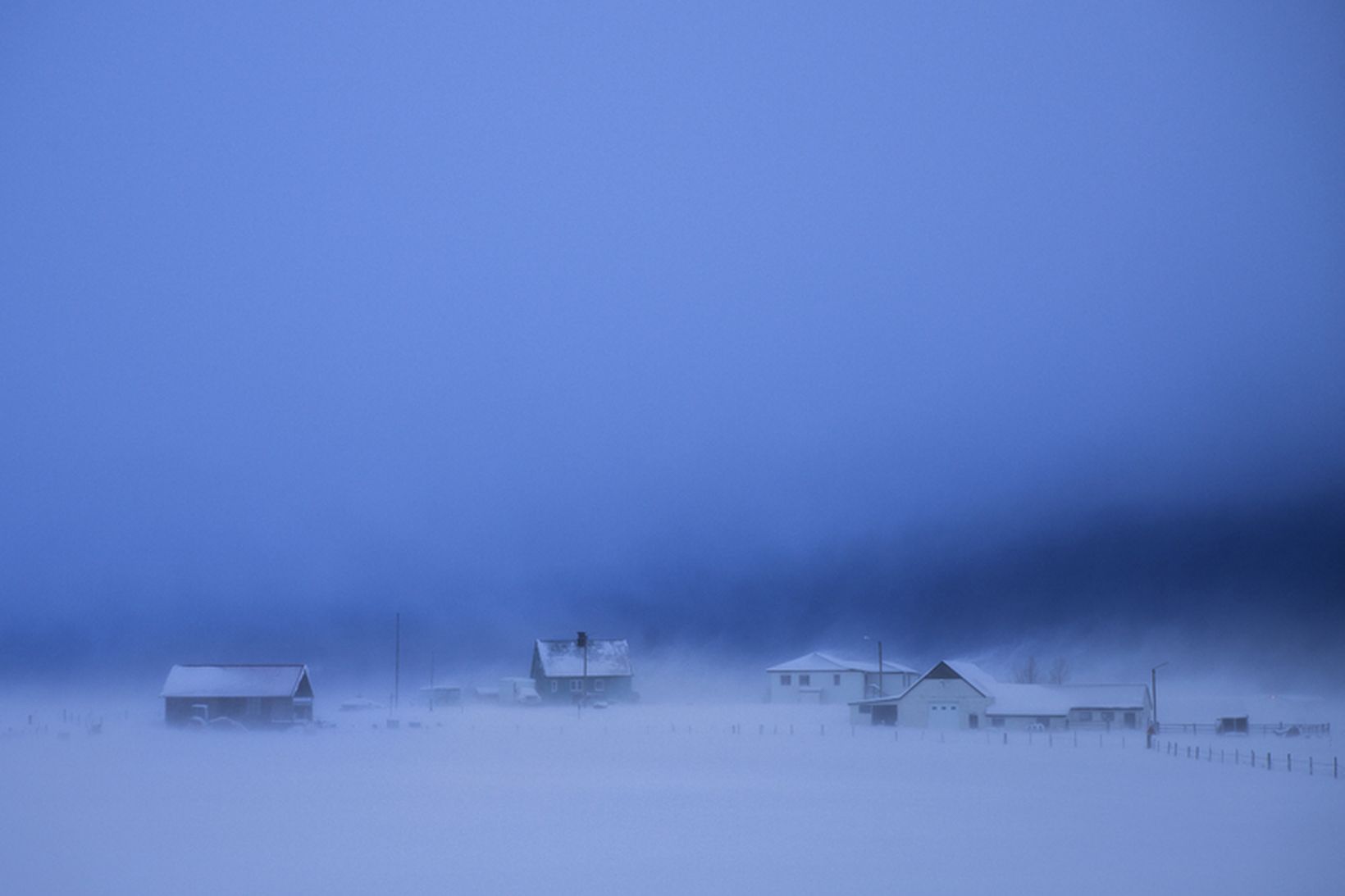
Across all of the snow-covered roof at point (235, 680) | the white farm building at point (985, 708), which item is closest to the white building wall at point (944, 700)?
the white farm building at point (985, 708)

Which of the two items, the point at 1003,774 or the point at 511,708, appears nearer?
the point at 1003,774

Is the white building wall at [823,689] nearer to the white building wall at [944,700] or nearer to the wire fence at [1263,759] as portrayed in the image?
the white building wall at [944,700]

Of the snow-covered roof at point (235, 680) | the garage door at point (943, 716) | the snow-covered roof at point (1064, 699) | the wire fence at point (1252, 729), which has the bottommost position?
the wire fence at point (1252, 729)

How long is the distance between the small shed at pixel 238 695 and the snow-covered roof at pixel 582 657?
67.4 ft

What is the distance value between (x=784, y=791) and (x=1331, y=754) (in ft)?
73.8

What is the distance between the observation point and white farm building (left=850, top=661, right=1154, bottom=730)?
5578 centimetres

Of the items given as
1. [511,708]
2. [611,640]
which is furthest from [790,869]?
[611,640]

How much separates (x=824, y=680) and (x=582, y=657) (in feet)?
47.2

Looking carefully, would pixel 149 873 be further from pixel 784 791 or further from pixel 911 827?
pixel 784 791

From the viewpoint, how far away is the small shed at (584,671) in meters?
73.1

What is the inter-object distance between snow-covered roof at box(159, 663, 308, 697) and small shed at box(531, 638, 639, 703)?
20200 millimetres

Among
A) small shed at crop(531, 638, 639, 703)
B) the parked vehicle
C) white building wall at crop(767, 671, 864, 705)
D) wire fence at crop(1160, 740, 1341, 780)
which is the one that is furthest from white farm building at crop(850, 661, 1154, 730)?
the parked vehicle

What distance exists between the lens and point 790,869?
18516 mm

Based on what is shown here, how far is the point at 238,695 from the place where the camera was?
54062 millimetres
